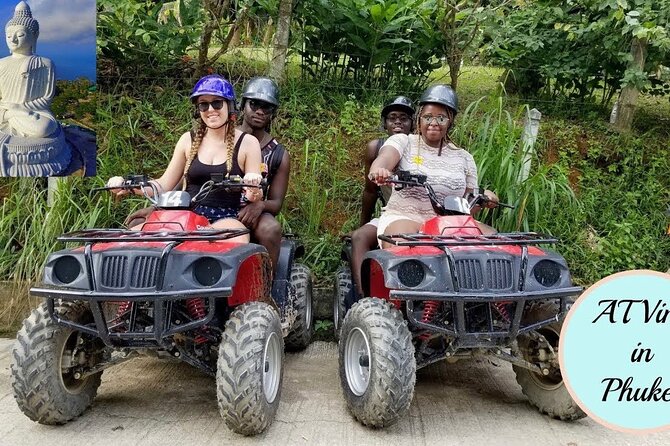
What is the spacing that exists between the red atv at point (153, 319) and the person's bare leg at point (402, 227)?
1014mm

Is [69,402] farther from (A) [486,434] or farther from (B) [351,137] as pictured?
(B) [351,137]

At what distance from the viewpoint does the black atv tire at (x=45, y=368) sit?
128 inches

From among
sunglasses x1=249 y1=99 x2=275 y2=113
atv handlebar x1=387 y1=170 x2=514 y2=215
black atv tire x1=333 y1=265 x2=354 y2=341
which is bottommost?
black atv tire x1=333 y1=265 x2=354 y2=341

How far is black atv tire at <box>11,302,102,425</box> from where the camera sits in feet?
10.7

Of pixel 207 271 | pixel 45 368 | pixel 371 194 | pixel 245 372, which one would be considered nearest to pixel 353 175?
pixel 371 194

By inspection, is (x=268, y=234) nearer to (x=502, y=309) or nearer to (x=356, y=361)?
(x=356, y=361)

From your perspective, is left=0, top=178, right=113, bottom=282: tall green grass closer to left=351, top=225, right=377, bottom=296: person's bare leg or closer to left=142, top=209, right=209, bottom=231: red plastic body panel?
left=142, top=209, right=209, bottom=231: red plastic body panel

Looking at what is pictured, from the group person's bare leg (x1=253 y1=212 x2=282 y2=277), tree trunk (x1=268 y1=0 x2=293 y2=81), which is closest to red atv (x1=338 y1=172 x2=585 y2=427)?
person's bare leg (x1=253 y1=212 x2=282 y2=277)

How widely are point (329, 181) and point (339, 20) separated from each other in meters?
2.02

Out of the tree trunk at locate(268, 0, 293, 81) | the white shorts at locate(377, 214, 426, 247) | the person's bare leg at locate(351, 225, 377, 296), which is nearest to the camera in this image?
the white shorts at locate(377, 214, 426, 247)

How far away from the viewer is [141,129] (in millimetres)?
6805

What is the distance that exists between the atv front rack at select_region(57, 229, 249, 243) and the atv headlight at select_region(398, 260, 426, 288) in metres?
0.91

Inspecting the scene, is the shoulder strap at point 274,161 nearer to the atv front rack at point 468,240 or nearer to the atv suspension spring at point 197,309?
the atv front rack at point 468,240

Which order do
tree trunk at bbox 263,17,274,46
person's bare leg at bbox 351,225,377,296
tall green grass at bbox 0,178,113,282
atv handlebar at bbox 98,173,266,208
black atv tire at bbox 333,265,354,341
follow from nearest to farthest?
atv handlebar at bbox 98,173,266,208 < person's bare leg at bbox 351,225,377,296 < black atv tire at bbox 333,265,354,341 < tall green grass at bbox 0,178,113,282 < tree trunk at bbox 263,17,274,46
